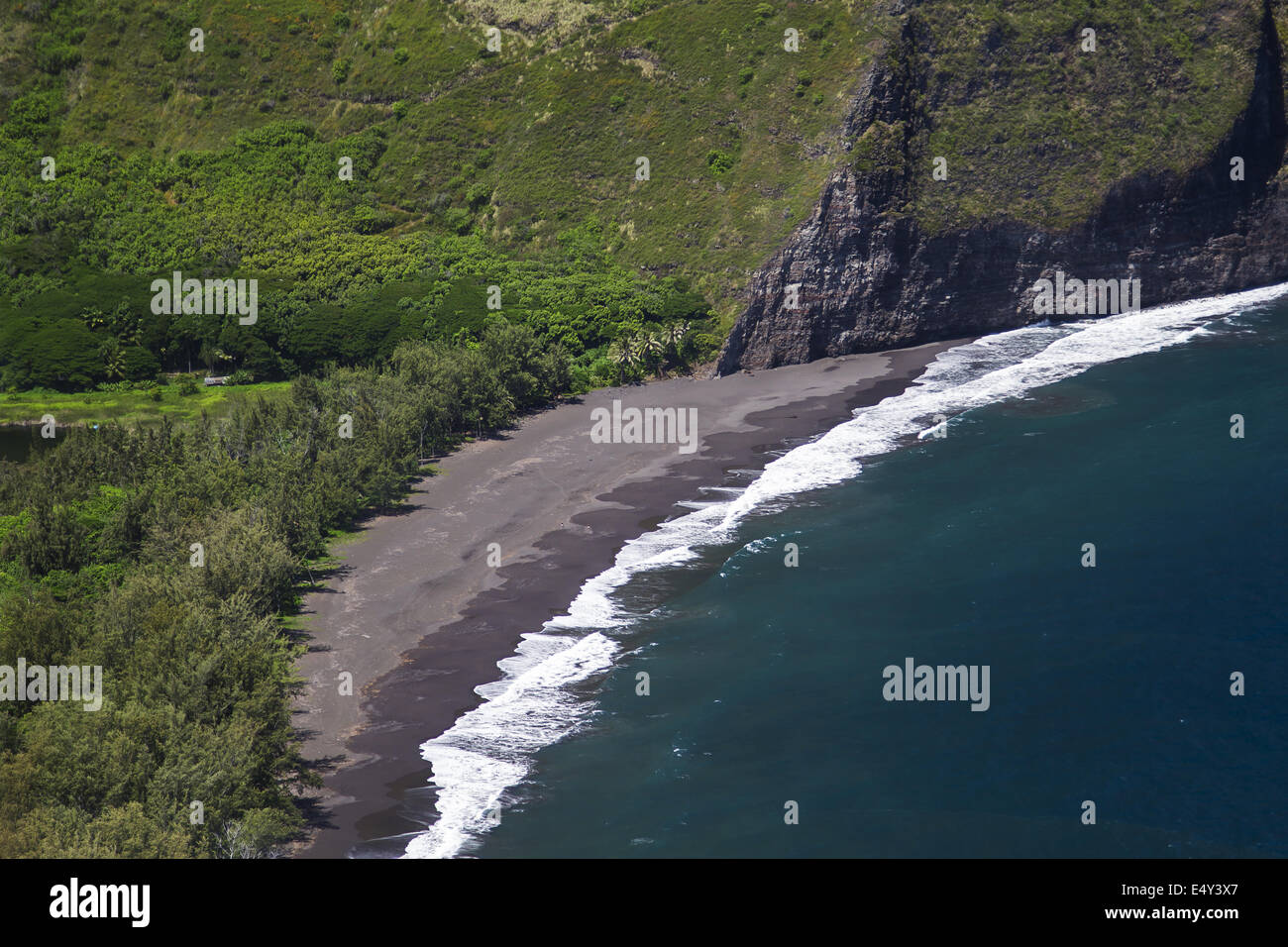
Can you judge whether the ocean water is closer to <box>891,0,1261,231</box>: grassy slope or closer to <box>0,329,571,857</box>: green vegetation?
<box>0,329,571,857</box>: green vegetation

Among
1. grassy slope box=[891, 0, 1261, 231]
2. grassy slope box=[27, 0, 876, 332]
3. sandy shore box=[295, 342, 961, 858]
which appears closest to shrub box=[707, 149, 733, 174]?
grassy slope box=[27, 0, 876, 332]

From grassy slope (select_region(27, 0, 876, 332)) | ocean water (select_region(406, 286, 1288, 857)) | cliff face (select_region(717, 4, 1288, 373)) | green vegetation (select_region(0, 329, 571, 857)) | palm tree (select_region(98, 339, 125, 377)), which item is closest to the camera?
green vegetation (select_region(0, 329, 571, 857))

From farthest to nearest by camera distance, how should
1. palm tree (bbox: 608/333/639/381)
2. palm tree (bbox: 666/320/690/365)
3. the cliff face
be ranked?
1. the cliff face
2. palm tree (bbox: 666/320/690/365)
3. palm tree (bbox: 608/333/639/381)

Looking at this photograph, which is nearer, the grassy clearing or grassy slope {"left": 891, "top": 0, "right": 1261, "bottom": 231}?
the grassy clearing

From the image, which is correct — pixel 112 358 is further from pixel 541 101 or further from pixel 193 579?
pixel 193 579
